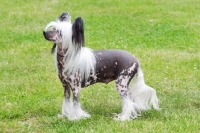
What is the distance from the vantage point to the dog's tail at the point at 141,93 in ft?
19.7

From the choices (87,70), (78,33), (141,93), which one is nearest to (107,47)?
(141,93)

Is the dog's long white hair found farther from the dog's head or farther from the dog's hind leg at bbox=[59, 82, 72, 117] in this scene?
the dog's hind leg at bbox=[59, 82, 72, 117]

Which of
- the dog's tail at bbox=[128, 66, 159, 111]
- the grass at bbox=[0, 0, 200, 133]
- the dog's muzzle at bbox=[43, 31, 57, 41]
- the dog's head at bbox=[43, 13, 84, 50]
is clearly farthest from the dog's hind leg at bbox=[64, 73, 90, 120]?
the dog's tail at bbox=[128, 66, 159, 111]

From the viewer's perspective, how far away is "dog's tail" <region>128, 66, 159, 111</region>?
19.7ft

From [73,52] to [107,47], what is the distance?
4.90m

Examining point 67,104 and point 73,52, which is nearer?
point 73,52

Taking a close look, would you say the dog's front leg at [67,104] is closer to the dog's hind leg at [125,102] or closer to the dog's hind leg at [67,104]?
the dog's hind leg at [67,104]

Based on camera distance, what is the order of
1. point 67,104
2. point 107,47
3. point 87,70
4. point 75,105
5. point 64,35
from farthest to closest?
point 107,47
point 67,104
point 75,105
point 87,70
point 64,35

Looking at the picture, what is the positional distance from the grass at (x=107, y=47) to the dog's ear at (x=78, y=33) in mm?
998

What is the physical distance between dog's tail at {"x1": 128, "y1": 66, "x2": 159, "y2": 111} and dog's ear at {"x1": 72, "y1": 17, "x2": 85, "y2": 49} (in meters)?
0.94

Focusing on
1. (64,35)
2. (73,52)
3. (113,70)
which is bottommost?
(113,70)

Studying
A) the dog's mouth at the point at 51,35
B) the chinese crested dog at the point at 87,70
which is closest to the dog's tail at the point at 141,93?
the chinese crested dog at the point at 87,70

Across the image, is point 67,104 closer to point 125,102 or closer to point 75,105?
point 75,105

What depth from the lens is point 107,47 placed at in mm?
10453
